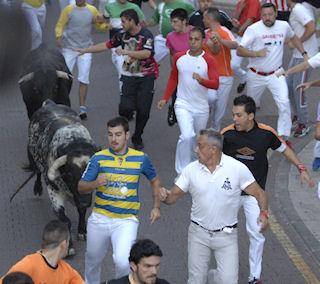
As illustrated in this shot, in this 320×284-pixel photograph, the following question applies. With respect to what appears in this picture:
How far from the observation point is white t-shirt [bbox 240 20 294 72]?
35.5 feet

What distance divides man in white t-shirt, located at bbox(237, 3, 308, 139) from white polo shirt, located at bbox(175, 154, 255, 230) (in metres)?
5.11

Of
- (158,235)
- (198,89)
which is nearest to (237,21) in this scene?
(198,89)

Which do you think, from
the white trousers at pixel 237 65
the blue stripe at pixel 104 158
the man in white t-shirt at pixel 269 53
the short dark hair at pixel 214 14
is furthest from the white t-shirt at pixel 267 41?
the blue stripe at pixel 104 158

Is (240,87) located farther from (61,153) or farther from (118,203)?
(118,203)

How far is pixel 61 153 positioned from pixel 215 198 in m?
2.46

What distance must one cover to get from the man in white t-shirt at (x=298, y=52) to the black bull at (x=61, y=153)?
4530mm

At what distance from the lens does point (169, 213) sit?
902 cm

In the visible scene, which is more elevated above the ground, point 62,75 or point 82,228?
point 62,75

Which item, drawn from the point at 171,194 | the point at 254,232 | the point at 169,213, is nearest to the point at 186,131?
the point at 169,213

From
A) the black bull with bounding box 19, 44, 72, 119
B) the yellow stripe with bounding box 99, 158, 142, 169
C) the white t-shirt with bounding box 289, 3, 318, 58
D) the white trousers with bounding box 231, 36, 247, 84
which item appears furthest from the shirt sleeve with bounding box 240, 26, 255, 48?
the yellow stripe with bounding box 99, 158, 142, 169

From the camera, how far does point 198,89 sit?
31.8 feet

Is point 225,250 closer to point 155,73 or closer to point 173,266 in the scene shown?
point 173,266

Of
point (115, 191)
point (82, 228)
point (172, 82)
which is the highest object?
point (115, 191)

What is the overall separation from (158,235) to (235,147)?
2.01 meters
